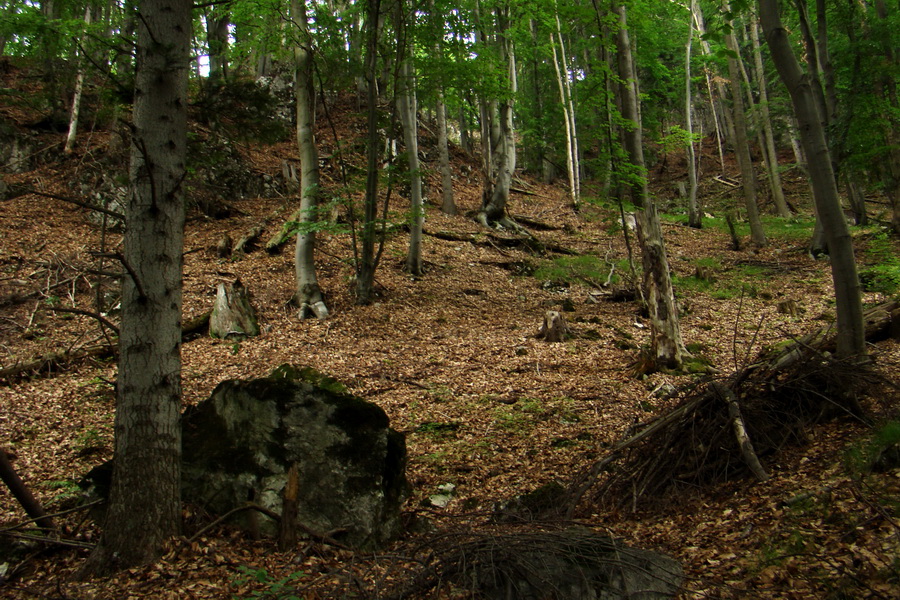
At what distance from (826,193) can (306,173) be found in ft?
27.5

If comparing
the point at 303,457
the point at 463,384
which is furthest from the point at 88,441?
the point at 463,384

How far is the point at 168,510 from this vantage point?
3.59 metres

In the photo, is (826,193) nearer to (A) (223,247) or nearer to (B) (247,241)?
(A) (223,247)

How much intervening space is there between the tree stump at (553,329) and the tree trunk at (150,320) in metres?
6.95

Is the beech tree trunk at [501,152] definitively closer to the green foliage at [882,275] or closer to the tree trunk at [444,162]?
the tree trunk at [444,162]

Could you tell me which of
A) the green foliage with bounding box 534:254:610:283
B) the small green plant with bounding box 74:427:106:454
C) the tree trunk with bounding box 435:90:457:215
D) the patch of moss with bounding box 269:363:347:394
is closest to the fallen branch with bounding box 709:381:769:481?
the patch of moss with bounding box 269:363:347:394

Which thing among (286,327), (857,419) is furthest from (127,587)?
(286,327)

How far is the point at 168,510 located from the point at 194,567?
0.41m

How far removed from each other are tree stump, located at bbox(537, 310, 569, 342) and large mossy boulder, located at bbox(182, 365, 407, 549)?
5384 millimetres

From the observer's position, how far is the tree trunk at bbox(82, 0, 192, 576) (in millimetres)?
3430

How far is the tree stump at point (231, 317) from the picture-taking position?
9.05 meters

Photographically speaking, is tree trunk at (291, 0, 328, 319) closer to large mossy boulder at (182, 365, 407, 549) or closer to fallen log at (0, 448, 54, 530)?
large mossy boulder at (182, 365, 407, 549)

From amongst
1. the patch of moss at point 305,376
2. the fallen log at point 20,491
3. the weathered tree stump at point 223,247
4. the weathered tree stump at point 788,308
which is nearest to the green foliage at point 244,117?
the patch of moss at point 305,376

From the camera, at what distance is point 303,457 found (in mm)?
4355
